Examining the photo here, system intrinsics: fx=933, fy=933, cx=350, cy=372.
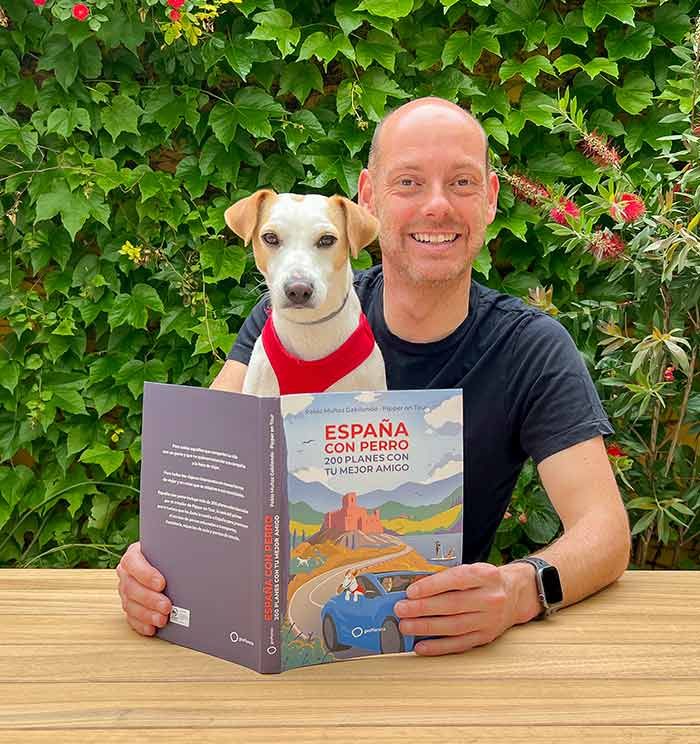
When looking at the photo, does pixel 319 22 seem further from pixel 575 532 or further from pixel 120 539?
pixel 575 532

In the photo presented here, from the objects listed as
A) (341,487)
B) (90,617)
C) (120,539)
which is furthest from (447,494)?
(120,539)

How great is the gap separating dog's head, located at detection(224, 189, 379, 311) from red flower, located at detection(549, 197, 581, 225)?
50.9 inches

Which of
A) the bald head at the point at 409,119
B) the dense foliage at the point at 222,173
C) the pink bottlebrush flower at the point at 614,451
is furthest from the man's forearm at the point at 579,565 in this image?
the dense foliage at the point at 222,173

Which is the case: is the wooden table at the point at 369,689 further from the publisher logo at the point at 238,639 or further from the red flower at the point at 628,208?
the red flower at the point at 628,208

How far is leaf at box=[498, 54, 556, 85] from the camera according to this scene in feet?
8.43

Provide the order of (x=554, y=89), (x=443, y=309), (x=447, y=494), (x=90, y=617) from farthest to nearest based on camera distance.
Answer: (x=554, y=89), (x=443, y=309), (x=90, y=617), (x=447, y=494)

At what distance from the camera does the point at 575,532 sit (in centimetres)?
137

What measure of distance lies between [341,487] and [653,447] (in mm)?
1639

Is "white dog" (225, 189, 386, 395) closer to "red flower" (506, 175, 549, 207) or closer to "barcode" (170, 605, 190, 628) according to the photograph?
"barcode" (170, 605, 190, 628)

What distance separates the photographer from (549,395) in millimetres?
1569

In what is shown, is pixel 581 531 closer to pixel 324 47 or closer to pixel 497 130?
pixel 497 130

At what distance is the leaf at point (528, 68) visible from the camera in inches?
101

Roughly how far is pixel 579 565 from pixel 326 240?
56 centimetres

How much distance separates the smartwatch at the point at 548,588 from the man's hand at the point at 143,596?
47 centimetres
